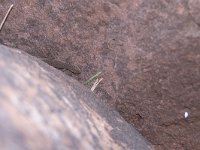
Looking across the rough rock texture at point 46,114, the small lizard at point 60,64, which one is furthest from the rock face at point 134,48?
the rough rock texture at point 46,114

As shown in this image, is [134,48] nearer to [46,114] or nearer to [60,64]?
[60,64]

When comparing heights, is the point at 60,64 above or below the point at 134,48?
below

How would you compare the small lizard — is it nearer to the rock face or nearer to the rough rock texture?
the rock face

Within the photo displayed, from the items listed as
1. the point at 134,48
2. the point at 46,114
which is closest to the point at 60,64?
the point at 134,48

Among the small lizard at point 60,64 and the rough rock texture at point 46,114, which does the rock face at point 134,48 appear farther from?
the rough rock texture at point 46,114

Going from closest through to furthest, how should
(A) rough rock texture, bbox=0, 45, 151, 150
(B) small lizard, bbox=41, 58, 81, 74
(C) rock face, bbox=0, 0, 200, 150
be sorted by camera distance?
(A) rough rock texture, bbox=0, 45, 151, 150, (C) rock face, bbox=0, 0, 200, 150, (B) small lizard, bbox=41, 58, 81, 74

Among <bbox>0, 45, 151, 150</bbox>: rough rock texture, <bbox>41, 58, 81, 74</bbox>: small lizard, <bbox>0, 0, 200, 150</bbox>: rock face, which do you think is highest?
<bbox>0, 0, 200, 150</bbox>: rock face

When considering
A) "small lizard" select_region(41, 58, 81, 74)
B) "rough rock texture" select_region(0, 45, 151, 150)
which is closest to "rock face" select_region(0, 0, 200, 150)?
"small lizard" select_region(41, 58, 81, 74)
